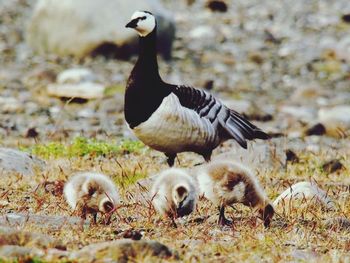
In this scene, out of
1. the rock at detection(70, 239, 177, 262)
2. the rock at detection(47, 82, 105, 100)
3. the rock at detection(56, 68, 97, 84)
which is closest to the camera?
the rock at detection(70, 239, 177, 262)

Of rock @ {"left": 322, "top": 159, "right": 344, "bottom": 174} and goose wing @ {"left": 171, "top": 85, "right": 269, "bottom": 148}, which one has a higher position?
goose wing @ {"left": 171, "top": 85, "right": 269, "bottom": 148}

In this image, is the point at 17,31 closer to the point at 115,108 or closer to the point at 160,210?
the point at 115,108

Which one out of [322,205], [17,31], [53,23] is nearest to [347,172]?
[322,205]

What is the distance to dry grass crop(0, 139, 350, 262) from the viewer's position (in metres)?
6.56

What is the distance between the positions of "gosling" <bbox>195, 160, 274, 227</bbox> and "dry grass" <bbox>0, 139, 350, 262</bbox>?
12 centimetres

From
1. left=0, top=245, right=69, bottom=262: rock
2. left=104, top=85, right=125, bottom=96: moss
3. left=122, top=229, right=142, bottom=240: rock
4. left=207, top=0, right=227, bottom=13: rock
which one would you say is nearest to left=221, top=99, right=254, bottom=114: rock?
left=104, top=85, right=125, bottom=96: moss

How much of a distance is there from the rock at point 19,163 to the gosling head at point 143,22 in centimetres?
184

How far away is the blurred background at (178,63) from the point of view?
57.6 feet

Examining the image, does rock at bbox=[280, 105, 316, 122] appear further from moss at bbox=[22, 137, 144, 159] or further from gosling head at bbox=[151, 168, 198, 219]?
gosling head at bbox=[151, 168, 198, 219]

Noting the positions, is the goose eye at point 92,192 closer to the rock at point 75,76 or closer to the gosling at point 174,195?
the gosling at point 174,195

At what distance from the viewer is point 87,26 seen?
24047 millimetres

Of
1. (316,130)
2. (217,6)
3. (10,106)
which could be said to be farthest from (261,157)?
(217,6)

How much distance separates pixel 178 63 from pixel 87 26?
276 centimetres

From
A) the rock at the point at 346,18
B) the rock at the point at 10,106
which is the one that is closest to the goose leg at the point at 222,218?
the rock at the point at 10,106
